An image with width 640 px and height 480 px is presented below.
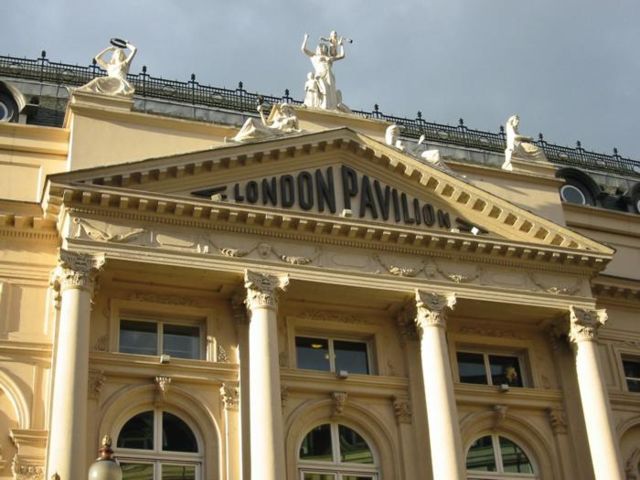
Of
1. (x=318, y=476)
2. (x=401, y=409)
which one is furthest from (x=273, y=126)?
(x=318, y=476)

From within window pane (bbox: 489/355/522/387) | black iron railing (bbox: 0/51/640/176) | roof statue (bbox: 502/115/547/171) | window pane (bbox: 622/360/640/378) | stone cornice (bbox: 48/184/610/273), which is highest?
black iron railing (bbox: 0/51/640/176)

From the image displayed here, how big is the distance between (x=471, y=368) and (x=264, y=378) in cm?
717

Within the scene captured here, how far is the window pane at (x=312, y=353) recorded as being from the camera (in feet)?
93.5

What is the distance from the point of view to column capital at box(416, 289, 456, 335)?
27.9m

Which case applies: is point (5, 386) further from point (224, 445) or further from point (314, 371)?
point (314, 371)

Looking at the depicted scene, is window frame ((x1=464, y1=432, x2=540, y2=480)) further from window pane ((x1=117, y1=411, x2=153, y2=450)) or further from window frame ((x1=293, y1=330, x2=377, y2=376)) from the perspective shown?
window pane ((x1=117, y1=411, x2=153, y2=450))

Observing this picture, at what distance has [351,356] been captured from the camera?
95.6ft

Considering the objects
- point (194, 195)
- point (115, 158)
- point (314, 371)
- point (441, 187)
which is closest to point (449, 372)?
point (314, 371)

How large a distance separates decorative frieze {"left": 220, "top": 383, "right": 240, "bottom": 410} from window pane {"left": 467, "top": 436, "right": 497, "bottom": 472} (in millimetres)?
6429

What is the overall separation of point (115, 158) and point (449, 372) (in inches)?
400

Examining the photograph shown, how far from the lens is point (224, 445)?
26.1 meters

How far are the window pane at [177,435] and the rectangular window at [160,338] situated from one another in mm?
1686

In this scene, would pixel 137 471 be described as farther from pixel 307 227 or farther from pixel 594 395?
pixel 594 395

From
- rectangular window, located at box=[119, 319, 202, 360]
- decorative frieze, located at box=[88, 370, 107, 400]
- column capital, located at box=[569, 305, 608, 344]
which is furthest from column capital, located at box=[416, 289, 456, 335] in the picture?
decorative frieze, located at box=[88, 370, 107, 400]
